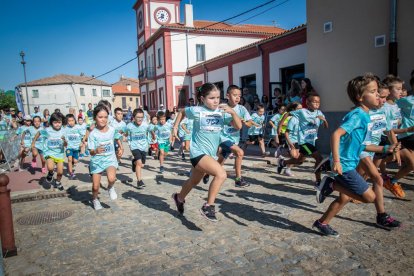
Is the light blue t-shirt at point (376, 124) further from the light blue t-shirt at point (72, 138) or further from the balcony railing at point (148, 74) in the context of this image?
the balcony railing at point (148, 74)

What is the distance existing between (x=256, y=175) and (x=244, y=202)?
2.28 m

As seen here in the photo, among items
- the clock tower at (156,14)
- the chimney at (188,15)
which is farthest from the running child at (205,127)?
the clock tower at (156,14)

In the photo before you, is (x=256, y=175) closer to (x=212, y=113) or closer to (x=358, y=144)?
(x=212, y=113)

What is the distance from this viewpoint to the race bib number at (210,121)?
4211 millimetres

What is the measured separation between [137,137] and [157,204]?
85.0 inches

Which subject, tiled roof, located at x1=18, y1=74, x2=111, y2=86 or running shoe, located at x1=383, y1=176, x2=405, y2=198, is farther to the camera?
tiled roof, located at x1=18, y1=74, x2=111, y2=86

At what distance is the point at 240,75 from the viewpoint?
19.4 metres

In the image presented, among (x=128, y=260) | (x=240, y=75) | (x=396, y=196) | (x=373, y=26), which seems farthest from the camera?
(x=240, y=75)

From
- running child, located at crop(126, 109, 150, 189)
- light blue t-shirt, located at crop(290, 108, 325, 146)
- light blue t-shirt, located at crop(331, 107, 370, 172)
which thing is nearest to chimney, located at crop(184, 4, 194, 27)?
running child, located at crop(126, 109, 150, 189)

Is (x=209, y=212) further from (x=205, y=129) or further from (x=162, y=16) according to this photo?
(x=162, y=16)

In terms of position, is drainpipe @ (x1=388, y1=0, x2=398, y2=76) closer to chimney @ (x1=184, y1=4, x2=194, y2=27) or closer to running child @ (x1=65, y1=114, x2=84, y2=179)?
running child @ (x1=65, y1=114, x2=84, y2=179)

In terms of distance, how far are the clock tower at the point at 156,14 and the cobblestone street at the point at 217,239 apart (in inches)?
1212

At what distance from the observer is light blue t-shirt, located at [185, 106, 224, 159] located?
4188mm

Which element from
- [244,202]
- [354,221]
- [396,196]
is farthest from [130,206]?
[396,196]
